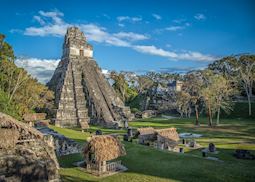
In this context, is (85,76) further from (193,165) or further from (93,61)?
(193,165)

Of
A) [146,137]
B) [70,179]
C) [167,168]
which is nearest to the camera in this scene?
[70,179]

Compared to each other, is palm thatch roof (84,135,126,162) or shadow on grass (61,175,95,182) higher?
palm thatch roof (84,135,126,162)

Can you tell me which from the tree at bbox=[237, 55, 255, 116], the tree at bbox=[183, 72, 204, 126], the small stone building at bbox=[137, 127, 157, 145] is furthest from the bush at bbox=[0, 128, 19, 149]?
the tree at bbox=[237, 55, 255, 116]

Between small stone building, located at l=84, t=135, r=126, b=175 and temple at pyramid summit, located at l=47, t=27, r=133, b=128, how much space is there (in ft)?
66.1

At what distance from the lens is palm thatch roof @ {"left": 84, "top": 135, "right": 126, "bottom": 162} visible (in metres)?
14.8

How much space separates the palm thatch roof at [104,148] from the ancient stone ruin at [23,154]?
11.8 feet

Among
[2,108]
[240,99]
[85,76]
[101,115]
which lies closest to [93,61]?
[85,76]

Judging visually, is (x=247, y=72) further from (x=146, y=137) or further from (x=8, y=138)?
(x=8, y=138)

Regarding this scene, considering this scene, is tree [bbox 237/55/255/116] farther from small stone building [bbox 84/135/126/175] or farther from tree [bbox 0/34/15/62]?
tree [bbox 0/34/15/62]

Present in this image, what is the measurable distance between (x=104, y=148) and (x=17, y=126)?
5.89 metres

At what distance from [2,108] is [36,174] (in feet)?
46.4

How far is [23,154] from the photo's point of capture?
1045 cm

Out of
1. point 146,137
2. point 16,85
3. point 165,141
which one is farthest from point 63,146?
point 16,85

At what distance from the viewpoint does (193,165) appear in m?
15.9
